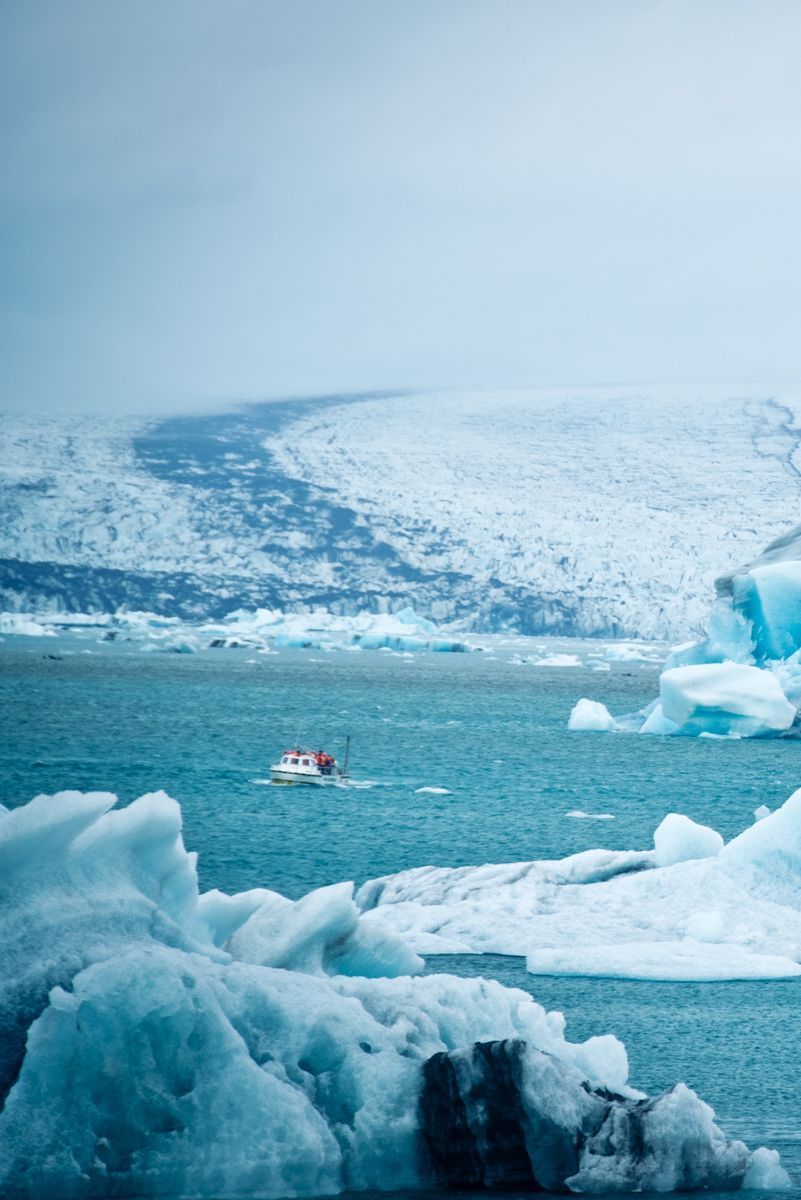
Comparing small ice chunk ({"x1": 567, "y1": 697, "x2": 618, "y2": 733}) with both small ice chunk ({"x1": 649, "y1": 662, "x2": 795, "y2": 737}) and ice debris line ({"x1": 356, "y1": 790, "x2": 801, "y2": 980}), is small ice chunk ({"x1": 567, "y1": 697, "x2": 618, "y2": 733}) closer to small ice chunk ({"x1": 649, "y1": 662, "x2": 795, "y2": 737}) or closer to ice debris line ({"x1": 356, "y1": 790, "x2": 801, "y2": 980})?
small ice chunk ({"x1": 649, "y1": 662, "x2": 795, "y2": 737})

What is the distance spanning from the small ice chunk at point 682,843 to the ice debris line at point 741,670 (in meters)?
16.7

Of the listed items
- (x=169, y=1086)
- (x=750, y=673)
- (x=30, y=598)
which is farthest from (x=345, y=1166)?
(x=30, y=598)

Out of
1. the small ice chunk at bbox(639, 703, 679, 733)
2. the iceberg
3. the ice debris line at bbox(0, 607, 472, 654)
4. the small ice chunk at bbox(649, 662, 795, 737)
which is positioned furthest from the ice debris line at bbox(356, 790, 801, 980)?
the iceberg

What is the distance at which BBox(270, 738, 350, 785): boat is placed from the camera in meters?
26.2

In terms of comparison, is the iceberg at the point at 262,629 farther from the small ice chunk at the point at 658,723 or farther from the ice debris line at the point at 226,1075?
the ice debris line at the point at 226,1075

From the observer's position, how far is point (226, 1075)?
6.21 meters

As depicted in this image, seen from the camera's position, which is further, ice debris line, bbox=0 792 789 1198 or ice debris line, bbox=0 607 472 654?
ice debris line, bbox=0 607 472 654

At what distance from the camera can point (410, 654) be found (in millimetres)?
81250

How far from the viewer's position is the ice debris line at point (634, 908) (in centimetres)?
1191

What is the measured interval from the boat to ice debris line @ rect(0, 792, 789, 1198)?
18916 mm

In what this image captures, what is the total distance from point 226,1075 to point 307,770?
2005 cm

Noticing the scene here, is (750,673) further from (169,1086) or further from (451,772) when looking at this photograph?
(169,1086)

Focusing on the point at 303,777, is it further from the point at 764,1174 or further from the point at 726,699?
the point at 764,1174

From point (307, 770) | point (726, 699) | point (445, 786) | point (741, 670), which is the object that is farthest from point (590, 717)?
point (307, 770)
